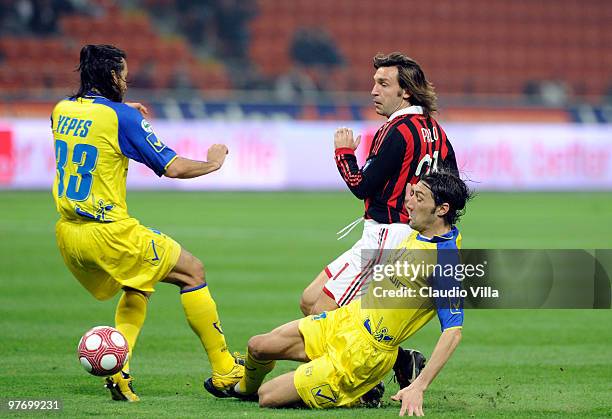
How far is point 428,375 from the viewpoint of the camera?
18.7ft

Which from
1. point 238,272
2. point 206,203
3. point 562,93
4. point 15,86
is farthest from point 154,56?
point 238,272

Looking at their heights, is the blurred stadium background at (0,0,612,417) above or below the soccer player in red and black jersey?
below

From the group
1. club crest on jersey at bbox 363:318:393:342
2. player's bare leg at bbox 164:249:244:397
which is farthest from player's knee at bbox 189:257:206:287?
club crest on jersey at bbox 363:318:393:342

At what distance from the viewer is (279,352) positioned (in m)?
6.21

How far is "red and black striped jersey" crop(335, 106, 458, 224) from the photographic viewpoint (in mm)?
6410

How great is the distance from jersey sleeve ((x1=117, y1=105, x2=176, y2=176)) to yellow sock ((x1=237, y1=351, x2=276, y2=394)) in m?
1.26

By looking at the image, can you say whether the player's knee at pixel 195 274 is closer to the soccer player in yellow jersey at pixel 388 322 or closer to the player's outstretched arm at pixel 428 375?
the soccer player in yellow jersey at pixel 388 322

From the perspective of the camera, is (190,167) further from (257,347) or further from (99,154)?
(257,347)

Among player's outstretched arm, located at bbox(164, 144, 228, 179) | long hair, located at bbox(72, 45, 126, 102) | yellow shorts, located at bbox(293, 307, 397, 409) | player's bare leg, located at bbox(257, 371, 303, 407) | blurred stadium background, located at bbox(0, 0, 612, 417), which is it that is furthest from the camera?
blurred stadium background, located at bbox(0, 0, 612, 417)

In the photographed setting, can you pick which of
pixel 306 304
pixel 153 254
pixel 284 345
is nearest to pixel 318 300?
pixel 306 304

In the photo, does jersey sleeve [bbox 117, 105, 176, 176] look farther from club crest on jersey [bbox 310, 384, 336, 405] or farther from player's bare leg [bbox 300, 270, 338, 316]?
club crest on jersey [bbox 310, 384, 336, 405]

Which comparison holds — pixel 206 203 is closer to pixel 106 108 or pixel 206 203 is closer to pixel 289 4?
pixel 289 4

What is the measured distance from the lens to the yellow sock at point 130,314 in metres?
6.81

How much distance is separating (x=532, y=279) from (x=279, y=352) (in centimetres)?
390
